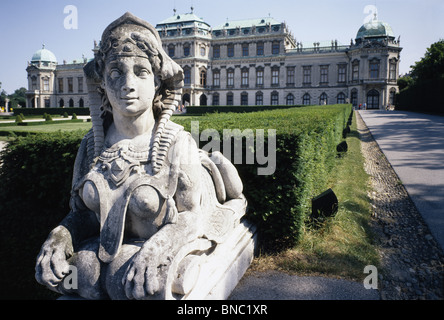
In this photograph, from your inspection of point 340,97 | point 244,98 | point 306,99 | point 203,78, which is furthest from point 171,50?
point 340,97

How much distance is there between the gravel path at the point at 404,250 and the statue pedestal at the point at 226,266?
1.32 meters

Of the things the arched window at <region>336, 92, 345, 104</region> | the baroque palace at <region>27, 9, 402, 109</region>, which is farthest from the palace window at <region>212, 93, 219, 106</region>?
the arched window at <region>336, 92, 345, 104</region>

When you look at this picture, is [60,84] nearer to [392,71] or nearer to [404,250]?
[392,71]

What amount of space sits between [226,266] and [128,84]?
170 cm

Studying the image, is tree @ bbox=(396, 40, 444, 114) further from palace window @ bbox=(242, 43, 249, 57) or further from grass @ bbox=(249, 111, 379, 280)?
grass @ bbox=(249, 111, 379, 280)

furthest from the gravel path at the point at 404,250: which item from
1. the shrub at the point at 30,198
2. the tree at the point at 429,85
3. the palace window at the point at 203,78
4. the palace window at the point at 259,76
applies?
the palace window at the point at 203,78

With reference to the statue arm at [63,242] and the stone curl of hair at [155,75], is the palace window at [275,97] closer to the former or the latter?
the stone curl of hair at [155,75]

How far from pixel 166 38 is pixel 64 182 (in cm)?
5022

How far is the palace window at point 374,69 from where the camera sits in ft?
138

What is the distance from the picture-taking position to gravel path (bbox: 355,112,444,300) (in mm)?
3242
